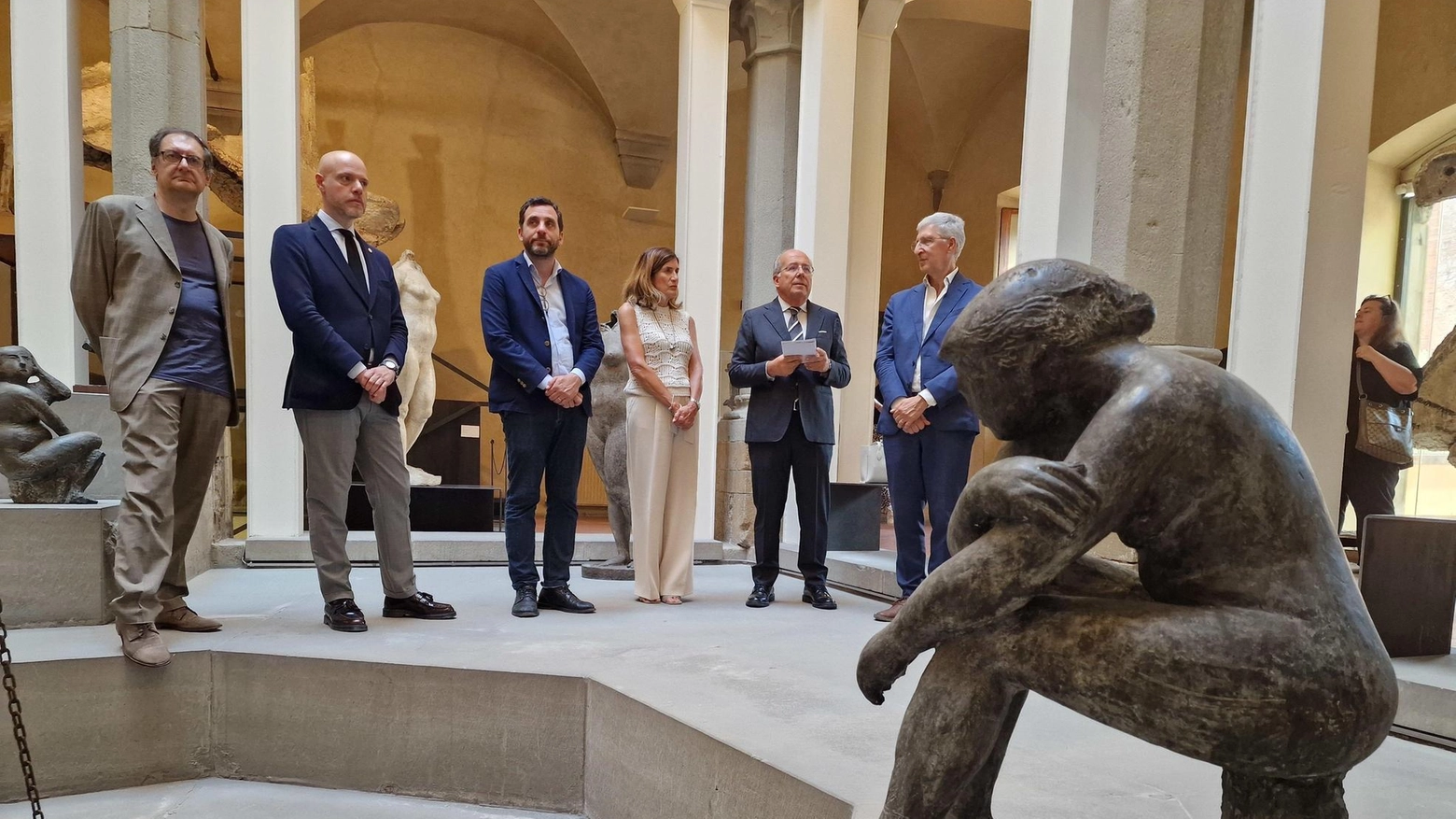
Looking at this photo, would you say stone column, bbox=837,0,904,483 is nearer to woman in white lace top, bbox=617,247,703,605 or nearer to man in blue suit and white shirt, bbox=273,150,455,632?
woman in white lace top, bbox=617,247,703,605

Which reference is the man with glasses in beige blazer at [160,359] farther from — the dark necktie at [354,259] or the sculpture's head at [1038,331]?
the sculpture's head at [1038,331]

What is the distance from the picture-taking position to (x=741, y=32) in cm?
711

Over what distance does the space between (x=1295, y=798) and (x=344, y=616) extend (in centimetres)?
314

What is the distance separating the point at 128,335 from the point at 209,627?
1.07 metres

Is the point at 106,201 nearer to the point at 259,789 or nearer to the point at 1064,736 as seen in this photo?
the point at 259,789

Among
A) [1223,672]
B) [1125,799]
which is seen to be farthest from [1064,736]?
[1223,672]

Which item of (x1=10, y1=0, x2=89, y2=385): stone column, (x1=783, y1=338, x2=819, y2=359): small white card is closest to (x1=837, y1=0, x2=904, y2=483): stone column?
(x1=783, y1=338, x2=819, y2=359): small white card

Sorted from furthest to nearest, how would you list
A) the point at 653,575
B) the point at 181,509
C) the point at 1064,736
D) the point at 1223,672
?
the point at 653,575
the point at 181,509
the point at 1064,736
the point at 1223,672

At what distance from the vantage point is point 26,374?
3842 mm

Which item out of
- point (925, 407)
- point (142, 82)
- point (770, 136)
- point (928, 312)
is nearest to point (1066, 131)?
point (928, 312)

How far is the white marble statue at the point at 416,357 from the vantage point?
7.20m

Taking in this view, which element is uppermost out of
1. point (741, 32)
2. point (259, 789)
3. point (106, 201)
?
point (741, 32)

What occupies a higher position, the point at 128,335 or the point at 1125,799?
the point at 128,335

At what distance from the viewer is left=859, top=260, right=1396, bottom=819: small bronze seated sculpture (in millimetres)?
1229
